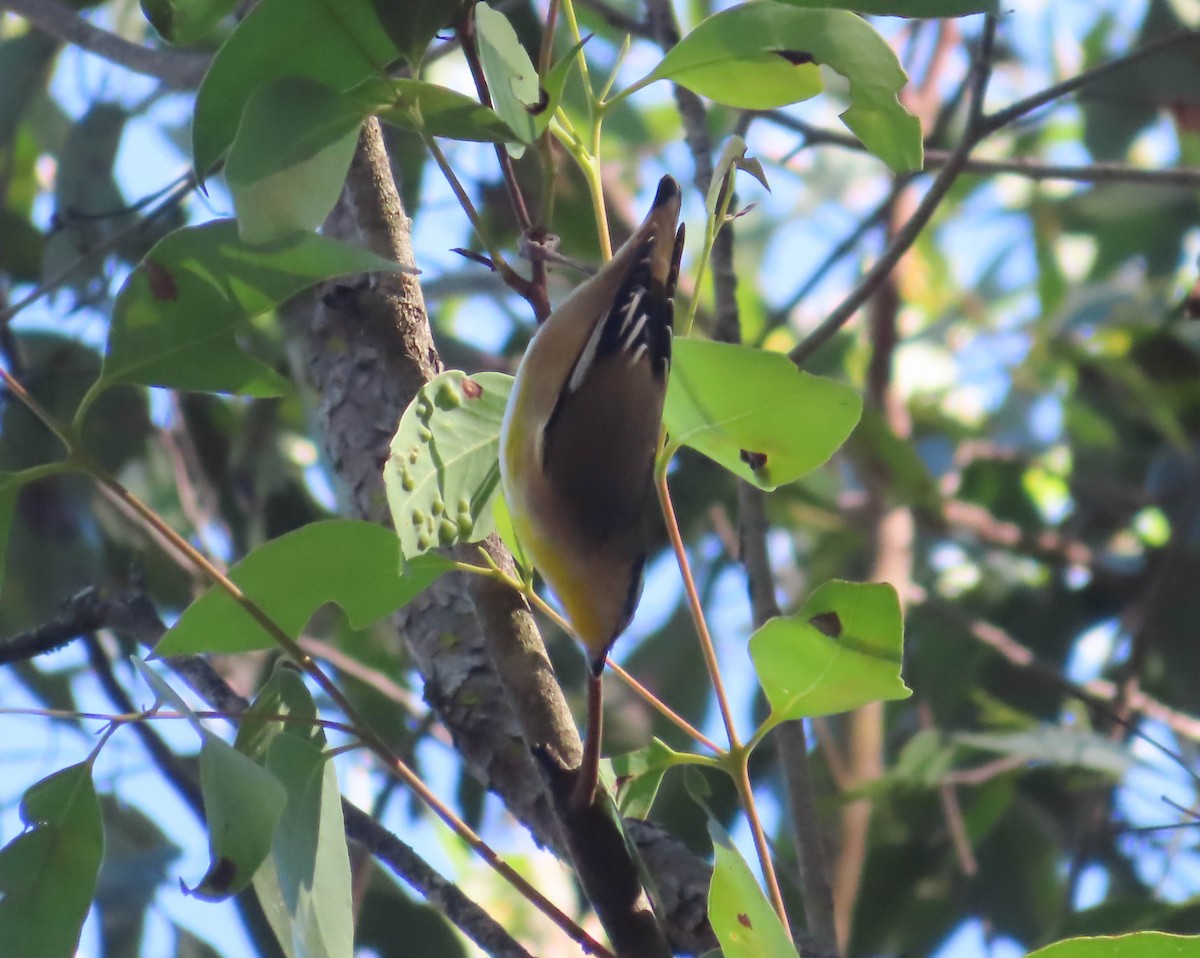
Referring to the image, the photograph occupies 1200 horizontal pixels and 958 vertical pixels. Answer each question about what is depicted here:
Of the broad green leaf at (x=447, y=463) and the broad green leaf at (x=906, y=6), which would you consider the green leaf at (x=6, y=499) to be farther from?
the broad green leaf at (x=906, y=6)

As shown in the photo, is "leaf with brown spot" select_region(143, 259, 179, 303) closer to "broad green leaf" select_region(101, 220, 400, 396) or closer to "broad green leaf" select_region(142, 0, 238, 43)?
"broad green leaf" select_region(101, 220, 400, 396)

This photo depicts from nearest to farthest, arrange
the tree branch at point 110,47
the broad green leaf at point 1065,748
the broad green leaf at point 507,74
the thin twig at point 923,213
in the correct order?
the broad green leaf at point 507,74, the thin twig at point 923,213, the tree branch at point 110,47, the broad green leaf at point 1065,748

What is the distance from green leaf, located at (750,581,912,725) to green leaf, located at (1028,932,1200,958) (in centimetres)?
13

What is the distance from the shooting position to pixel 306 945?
59 centimetres

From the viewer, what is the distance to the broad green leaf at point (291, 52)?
0.54m

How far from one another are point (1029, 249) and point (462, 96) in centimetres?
304

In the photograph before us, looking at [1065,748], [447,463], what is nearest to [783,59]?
[447,463]

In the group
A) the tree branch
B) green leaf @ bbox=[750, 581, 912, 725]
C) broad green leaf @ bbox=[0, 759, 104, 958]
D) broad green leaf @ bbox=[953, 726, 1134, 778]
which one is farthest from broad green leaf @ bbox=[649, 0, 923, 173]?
broad green leaf @ bbox=[953, 726, 1134, 778]

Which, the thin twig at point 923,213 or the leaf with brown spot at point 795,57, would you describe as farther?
the thin twig at point 923,213

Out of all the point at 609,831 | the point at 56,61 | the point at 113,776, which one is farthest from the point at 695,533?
the point at 609,831

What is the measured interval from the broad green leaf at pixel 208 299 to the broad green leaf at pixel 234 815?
17 cm

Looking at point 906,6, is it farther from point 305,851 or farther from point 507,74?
point 305,851

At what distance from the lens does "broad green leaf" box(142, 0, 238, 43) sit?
23.0 inches

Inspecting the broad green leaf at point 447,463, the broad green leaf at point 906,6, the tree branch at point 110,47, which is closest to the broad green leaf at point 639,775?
the broad green leaf at point 447,463
